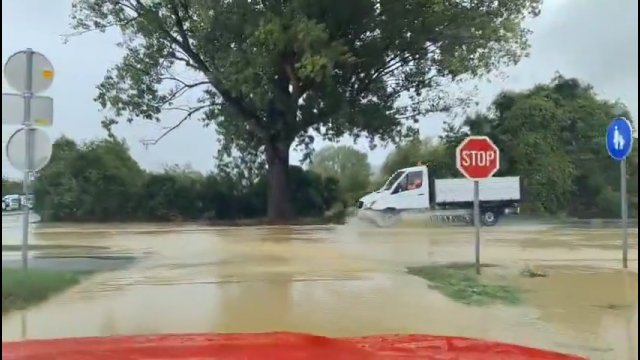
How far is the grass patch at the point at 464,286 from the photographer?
672cm

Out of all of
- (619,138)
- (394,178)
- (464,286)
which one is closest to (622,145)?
(619,138)

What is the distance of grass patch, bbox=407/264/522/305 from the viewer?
6719 mm

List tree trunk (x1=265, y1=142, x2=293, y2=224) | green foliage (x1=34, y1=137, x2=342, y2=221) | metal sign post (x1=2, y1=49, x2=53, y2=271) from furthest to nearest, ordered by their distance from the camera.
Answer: tree trunk (x1=265, y1=142, x2=293, y2=224) < green foliage (x1=34, y1=137, x2=342, y2=221) < metal sign post (x1=2, y1=49, x2=53, y2=271)

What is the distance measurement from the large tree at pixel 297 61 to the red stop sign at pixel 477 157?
1.43ft

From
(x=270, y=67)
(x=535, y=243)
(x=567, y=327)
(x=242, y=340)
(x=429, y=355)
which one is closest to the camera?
(x=429, y=355)

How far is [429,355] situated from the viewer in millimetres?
4180

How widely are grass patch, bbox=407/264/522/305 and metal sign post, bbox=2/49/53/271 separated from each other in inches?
138

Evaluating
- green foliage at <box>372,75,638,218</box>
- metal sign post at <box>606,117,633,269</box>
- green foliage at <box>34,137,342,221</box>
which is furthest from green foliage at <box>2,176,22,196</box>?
metal sign post at <box>606,117,633,269</box>

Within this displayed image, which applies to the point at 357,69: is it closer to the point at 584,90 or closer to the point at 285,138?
the point at 285,138

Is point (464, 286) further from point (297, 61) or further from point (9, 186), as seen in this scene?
point (9, 186)

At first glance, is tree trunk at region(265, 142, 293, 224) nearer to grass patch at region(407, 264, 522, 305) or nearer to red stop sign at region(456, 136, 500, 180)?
grass patch at region(407, 264, 522, 305)

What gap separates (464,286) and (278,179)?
6.21ft

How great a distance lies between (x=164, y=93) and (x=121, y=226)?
4.07 feet

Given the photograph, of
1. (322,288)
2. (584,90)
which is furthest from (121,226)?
(584,90)
